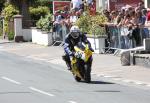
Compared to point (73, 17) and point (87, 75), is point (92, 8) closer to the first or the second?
point (73, 17)

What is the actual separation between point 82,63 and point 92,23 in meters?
10.3

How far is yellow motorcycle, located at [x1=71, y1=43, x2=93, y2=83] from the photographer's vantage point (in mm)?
18438

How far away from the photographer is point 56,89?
1680 centimetres

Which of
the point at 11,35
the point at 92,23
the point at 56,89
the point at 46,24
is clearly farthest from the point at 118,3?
the point at 56,89

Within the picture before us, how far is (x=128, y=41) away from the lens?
25328mm

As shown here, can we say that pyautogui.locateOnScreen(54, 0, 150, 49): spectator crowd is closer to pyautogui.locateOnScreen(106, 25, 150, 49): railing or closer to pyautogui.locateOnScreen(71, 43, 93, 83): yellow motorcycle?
pyautogui.locateOnScreen(106, 25, 150, 49): railing

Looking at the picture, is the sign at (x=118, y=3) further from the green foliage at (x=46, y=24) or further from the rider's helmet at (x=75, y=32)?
the rider's helmet at (x=75, y=32)

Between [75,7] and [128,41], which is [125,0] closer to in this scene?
[75,7]

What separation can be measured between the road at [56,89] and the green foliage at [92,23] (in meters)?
5.14

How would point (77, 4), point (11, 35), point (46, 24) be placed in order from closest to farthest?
point (77, 4) < point (46, 24) < point (11, 35)

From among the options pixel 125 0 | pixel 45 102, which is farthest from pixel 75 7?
pixel 45 102

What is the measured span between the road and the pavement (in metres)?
0.68

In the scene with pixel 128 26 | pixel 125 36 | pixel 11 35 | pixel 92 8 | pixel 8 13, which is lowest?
pixel 11 35

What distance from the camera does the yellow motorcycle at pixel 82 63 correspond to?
18.4 m
